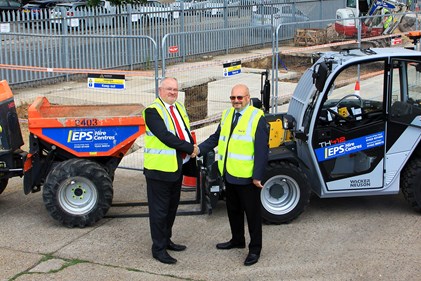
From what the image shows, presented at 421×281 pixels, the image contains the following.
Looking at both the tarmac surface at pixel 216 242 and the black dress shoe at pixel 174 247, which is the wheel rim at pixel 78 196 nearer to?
the tarmac surface at pixel 216 242

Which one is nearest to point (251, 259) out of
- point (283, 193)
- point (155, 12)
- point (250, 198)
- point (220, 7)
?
point (250, 198)

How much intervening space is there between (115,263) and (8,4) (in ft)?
85.7

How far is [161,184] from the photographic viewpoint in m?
6.04

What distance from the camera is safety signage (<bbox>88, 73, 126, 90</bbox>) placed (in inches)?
338

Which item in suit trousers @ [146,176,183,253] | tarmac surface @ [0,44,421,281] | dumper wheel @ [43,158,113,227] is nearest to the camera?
tarmac surface @ [0,44,421,281]

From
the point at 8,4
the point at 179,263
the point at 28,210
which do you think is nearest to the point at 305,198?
the point at 179,263

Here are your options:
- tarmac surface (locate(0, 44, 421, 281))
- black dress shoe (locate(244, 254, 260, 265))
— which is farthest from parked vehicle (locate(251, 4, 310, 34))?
black dress shoe (locate(244, 254, 260, 265))

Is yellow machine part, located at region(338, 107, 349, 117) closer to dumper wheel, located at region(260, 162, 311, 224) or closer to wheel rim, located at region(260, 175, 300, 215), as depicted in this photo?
dumper wheel, located at region(260, 162, 311, 224)

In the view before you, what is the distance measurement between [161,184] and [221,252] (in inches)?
37.1

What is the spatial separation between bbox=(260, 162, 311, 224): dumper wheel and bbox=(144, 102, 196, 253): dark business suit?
46.1 inches

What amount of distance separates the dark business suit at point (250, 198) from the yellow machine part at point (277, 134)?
1374 mm

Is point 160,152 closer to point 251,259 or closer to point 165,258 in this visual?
point 165,258

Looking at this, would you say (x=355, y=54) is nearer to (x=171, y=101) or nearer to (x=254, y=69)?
(x=171, y=101)

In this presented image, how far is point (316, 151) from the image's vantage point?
7012 mm
